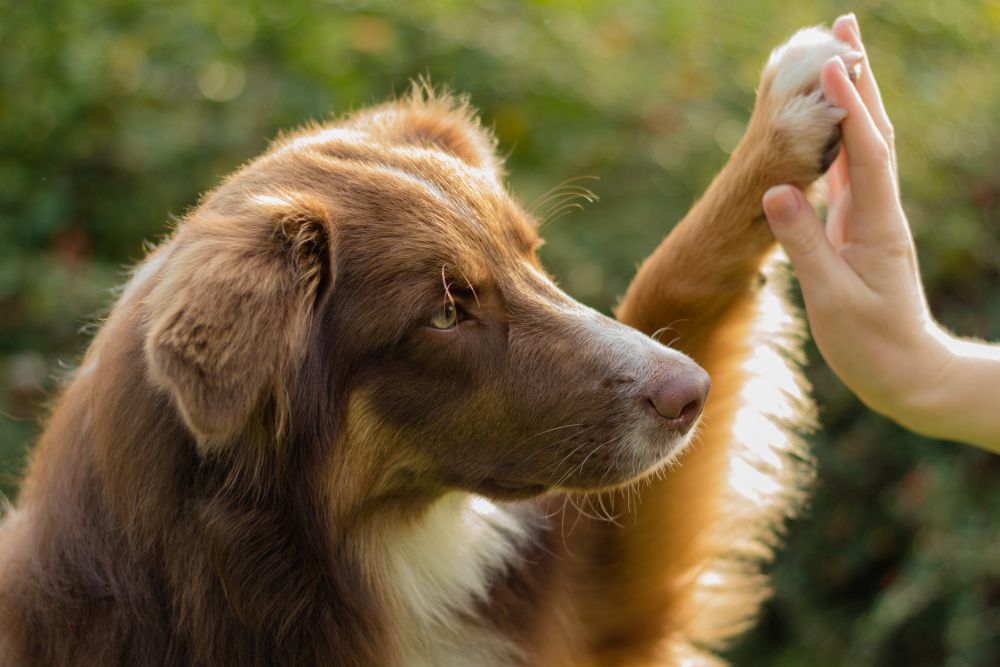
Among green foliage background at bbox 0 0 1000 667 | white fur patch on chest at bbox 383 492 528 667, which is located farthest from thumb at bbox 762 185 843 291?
green foliage background at bbox 0 0 1000 667

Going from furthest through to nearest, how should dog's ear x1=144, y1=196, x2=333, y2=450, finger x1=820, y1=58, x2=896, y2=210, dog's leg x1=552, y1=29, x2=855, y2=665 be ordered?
dog's leg x1=552, y1=29, x2=855, y2=665
finger x1=820, y1=58, x2=896, y2=210
dog's ear x1=144, y1=196, x2=333, y2=450

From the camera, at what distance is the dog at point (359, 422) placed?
8.30 feet

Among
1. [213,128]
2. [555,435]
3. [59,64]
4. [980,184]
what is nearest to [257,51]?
[213,128]

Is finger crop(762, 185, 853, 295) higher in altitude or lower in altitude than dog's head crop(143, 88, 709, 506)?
higher

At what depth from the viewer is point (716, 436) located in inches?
130

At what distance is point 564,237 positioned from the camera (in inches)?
223

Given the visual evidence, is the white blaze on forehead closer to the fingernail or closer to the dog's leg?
the dog's leg

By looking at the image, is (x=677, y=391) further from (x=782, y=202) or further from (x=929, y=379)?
(x=929, y=379)

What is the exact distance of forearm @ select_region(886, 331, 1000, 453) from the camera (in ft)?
9.03

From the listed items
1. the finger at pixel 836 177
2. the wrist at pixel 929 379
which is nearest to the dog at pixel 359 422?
the finger at pixel 836 177

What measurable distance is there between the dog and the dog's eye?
0.6 inches

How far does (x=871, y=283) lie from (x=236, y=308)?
4.95ft

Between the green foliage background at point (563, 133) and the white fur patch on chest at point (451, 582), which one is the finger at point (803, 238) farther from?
the green foliage background at point (563, 133)

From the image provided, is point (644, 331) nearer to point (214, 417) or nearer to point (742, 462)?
point (742, 462)
